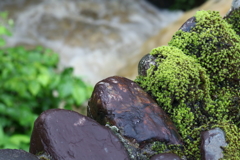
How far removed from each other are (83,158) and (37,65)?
2623 mm

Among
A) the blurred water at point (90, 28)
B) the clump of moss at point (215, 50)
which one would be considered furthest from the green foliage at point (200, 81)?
the blurred water at point (90, 28)

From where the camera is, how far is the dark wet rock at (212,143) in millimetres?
1626

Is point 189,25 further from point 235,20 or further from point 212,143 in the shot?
point 212,143

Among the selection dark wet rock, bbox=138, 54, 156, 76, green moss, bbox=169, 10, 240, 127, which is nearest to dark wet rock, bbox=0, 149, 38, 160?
dark wet rock, bbox=138, 54, 156, 76

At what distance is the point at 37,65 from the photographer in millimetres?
3887

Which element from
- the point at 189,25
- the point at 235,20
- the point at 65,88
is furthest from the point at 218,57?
the point at 65,88

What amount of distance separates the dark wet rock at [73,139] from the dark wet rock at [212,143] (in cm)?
46

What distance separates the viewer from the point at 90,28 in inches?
384

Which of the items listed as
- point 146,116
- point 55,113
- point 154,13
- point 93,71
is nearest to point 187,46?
point 146,116

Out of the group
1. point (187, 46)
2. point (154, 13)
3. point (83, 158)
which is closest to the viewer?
point (83, 158)

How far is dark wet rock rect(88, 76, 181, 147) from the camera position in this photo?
1676mm

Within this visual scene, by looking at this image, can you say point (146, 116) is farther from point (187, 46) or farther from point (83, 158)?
point (187, 46)

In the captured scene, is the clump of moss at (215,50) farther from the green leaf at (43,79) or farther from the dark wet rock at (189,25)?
the green leaf at (43,79)

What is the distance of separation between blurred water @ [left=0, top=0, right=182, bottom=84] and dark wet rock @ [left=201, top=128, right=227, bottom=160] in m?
6.36
